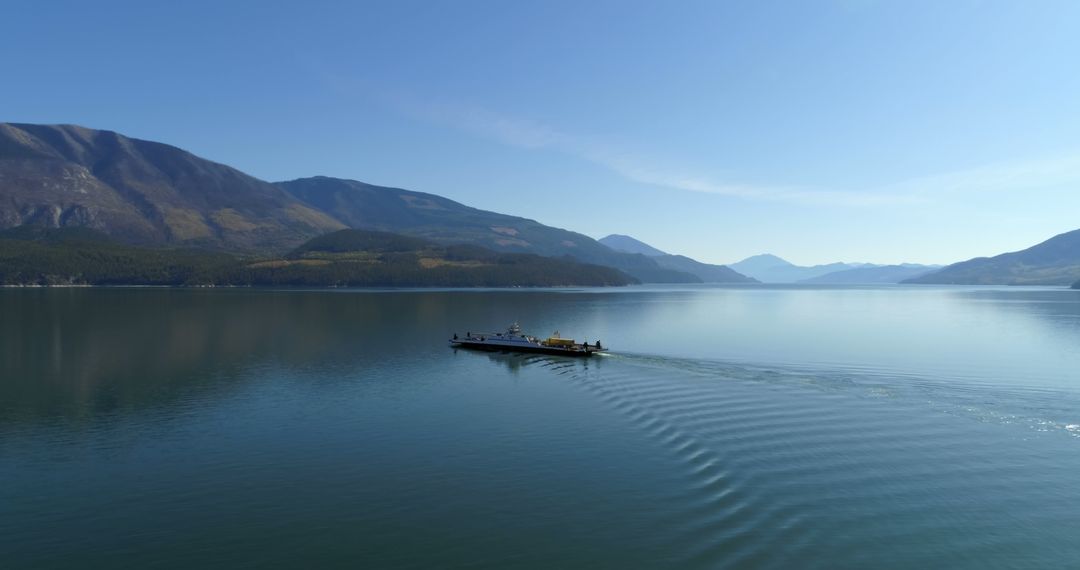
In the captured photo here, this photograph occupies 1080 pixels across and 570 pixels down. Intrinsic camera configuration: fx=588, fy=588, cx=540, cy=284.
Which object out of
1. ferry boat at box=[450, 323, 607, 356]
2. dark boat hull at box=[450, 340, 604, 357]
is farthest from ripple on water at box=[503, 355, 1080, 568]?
ferry boat at box=[450, 323, 607, 356]

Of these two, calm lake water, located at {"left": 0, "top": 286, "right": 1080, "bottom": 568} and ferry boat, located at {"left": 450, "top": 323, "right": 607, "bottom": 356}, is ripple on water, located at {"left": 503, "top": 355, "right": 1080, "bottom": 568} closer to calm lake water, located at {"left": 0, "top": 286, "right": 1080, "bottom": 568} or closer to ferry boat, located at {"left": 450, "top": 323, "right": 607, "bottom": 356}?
calm lake water, located at {"left": 0, "top": 286, "right": 1080, "bottom": 568}

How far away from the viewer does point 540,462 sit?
114ft

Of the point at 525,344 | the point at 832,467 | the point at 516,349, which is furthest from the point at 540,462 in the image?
the point at 516,349

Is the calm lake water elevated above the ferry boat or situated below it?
below

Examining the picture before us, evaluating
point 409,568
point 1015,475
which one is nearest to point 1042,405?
point 1015,475

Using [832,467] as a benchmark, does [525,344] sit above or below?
above

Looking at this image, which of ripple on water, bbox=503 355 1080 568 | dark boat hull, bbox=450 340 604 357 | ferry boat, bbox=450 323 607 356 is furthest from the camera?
ferry boat, bbox=450 323 607 356

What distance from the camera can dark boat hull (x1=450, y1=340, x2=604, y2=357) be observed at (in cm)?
8254

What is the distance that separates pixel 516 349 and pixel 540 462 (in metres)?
55.0

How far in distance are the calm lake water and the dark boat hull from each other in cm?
540

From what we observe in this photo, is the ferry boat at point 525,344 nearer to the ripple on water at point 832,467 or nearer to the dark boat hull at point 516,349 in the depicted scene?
the dark boat hull at point 516,349

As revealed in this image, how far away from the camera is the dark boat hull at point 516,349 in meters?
82.5

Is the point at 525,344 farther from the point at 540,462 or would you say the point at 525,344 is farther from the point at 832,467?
the point at 832,467

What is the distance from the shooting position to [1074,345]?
3543 inches
